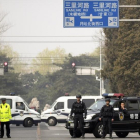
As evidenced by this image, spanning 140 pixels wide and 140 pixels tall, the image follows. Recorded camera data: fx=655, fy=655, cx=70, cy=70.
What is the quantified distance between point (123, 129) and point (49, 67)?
133m

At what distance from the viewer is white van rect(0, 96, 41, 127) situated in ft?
144

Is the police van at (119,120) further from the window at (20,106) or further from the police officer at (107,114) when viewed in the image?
the window at (20,106)

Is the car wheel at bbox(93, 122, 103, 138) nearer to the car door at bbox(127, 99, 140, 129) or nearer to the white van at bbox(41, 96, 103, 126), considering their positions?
the car door at bbox(127, 99, 140, 129)

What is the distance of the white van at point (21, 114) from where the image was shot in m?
43.9

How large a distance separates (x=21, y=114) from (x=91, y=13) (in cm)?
1031

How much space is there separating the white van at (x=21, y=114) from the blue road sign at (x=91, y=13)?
8925mm

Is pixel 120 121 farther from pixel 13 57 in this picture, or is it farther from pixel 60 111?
pixel 13 57

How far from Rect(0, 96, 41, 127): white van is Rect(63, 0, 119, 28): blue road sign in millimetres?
8925

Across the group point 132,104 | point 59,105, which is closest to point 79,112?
point 132,104

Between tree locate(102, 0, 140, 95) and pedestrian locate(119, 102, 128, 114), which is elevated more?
tree locate(102, 0, 140, 95)

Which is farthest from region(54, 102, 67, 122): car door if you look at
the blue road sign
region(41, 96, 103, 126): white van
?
the blue road sign

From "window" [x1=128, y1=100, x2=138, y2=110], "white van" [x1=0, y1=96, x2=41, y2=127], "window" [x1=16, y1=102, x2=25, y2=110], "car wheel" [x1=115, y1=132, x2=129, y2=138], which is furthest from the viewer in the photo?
"window" [x1=16, y1=102, x2=25, y2=110]

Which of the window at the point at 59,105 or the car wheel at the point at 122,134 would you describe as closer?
the car wheel at the point at 122,134

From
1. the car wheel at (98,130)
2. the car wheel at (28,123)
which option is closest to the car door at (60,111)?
the car wheel at (28,123)
